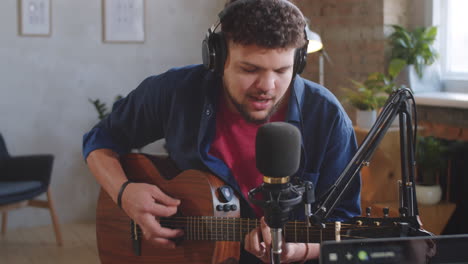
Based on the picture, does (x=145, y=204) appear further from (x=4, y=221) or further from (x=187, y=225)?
(x=4, y=221)

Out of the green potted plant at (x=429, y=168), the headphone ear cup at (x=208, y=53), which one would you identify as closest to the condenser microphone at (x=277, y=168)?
the headphone ear cup at (x=208, y=53)

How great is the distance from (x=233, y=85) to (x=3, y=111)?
3.51 m

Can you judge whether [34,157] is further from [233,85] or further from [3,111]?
[233,85]

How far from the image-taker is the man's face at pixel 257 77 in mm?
1338

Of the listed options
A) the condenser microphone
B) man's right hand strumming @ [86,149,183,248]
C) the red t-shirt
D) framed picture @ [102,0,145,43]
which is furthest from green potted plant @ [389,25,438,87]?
the condenser microphone

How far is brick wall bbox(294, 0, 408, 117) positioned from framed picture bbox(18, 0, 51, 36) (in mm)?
2091

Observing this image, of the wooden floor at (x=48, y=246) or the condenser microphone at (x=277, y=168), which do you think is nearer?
the condenser microphone at (x=277, y=168)

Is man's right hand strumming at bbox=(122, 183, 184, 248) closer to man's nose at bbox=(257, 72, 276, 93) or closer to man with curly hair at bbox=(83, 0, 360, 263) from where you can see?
man with curly hair at bbox=(83, 0, 360, 263)

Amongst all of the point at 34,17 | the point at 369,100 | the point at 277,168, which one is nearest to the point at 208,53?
the point at 277,168

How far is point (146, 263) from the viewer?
1.76m

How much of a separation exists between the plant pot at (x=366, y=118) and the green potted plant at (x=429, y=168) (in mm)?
293

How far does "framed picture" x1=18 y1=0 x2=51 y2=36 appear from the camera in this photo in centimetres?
439

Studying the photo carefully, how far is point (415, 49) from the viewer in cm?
368

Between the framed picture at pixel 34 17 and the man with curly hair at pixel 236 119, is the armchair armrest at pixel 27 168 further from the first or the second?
the man with curly hair at pixel 236 119
